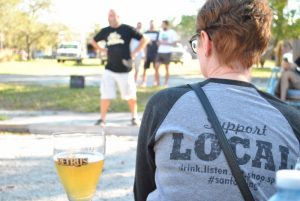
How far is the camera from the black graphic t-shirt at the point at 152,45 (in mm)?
13656

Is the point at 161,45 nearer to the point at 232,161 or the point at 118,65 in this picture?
the point at 118,65

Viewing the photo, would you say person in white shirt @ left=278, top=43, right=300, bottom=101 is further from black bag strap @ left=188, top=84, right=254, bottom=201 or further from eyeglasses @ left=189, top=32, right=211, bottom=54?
black bag strap @ left=188, top=84, right=254, bottom=201

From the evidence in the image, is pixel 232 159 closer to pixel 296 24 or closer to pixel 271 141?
pixel 271 141

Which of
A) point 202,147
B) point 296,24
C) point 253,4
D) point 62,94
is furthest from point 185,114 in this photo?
point 296,24

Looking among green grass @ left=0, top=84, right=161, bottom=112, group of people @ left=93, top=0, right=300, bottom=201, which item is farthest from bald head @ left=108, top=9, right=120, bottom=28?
group of people @ left=93, top=0, right=300, bottom=201

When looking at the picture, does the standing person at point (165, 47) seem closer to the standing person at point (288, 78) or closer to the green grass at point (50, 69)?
the standing person at point (288, 78)

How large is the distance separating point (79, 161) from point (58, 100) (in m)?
8.32

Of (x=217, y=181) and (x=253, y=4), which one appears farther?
(x=253, y=4)

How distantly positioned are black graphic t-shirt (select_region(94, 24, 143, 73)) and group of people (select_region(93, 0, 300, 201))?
225 inches

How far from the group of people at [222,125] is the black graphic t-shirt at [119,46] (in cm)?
572

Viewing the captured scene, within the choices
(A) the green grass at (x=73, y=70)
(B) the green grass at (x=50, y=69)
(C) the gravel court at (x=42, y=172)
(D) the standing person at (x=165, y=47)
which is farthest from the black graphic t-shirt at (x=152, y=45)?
(B) the green grass at (x=50, y=69)

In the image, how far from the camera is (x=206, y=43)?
1.76 m

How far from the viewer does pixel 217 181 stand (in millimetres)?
1588

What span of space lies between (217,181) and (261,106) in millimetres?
312
